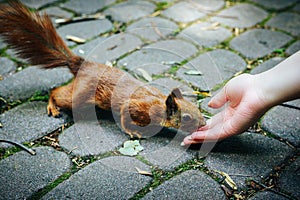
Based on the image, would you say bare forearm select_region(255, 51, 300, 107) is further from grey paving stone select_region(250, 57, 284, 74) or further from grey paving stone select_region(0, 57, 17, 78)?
grey paving stone select_region(0, 57, 17, 78)

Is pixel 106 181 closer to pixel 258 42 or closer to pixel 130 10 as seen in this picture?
pixel 258 42

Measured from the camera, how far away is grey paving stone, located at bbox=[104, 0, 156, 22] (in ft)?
10.9

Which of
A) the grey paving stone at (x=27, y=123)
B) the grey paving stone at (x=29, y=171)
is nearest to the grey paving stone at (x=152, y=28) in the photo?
the grey paving stone at (x=27, y=123)

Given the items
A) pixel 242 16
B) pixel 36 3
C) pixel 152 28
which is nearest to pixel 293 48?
pixel 242 16

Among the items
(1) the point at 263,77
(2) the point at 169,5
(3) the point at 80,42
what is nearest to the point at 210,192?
(1) the point at 263,77

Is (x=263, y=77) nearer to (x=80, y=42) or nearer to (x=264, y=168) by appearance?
(x=264, y=168)

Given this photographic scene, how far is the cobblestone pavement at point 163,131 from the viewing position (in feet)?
6.05

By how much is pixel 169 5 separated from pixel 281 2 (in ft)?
3.54

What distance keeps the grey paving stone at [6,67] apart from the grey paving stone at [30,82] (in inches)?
2.2

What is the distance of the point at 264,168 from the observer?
1921 mm

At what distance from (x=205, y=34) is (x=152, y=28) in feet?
1.52

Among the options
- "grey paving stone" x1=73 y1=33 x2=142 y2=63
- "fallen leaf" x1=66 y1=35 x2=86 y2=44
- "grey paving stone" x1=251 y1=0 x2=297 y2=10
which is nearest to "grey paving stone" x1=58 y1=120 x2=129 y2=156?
"grey paving stone" x1=73 y1=33 x2=142 y2=63

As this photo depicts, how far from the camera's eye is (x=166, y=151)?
206cm

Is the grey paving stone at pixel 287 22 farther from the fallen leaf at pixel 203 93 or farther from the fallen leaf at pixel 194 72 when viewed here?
the fallen leaf at pixel 203 93
